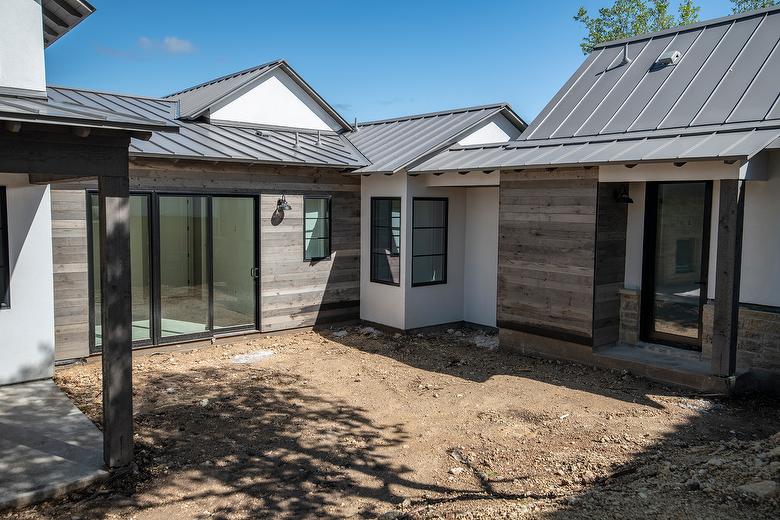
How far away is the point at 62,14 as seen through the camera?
8.45 metres

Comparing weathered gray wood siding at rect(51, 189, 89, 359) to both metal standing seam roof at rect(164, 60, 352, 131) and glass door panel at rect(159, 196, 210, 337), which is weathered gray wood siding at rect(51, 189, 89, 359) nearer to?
glass door panel at rect(159, 196, 210, 337)

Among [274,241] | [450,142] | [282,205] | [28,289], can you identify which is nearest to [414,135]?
[450,142]

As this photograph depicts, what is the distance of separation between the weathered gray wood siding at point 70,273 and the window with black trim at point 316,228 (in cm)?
358

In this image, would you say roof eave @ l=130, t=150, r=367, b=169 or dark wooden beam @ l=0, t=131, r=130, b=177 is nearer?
dark wooden beam @ l=0, t=131, r=130, b=177

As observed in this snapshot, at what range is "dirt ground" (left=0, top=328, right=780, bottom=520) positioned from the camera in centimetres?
461

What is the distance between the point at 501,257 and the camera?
964 cm

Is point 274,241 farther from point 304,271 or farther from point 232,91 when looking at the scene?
point 232,91

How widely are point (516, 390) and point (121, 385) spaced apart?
15.0ft

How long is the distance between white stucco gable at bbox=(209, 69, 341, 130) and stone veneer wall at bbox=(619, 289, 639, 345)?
6648mm

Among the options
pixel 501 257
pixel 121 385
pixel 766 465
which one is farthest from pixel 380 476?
pixel 501 257

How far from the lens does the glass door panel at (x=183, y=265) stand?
9367 millimetres

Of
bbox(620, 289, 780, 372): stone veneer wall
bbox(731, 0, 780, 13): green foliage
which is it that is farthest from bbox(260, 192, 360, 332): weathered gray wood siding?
bbox(731, 0, 780, 13): green foliage

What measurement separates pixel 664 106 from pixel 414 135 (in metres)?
4.63

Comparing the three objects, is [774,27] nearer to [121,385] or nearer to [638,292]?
[638,292]
